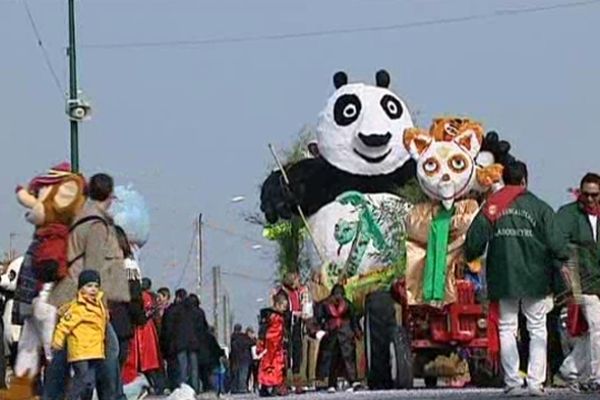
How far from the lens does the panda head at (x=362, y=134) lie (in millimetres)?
30516

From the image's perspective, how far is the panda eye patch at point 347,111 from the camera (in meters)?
30.7

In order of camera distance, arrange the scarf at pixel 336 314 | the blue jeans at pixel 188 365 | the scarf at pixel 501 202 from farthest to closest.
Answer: the blue jeans at pixel 188 365 → the scarf at pixel 336 314 → the scarf at pixel 501 202

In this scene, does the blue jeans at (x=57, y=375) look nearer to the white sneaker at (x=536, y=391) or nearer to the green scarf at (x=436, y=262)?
the white sneaker at (x=536, y=391)

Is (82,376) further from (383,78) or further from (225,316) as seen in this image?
(225,316)

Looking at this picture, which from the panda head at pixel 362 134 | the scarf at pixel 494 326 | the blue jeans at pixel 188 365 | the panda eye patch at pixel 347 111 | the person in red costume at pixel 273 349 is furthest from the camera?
the panda eye patch at pixel 347 111

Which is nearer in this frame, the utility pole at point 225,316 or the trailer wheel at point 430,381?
the trailer wheel at point 430,381

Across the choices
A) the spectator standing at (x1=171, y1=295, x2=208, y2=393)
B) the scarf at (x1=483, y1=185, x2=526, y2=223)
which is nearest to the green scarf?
the scarf at (x1=483, y1=185, x2=526, y2=223)

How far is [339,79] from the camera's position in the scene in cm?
3203

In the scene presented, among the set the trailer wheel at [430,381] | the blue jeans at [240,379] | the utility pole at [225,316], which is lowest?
the trailer wheel at [430,381]

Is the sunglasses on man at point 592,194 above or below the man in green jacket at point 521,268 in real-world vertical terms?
above

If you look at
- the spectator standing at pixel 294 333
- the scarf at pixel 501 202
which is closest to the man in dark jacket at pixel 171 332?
the spectator standing at pixel 294 333

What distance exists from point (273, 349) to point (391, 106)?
28.7 feet

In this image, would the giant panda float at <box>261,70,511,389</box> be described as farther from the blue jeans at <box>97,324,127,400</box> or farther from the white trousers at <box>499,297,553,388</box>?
the blue jeans at <box>97,324,127,400</box>

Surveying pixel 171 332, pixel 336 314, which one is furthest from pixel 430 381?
pixel 171 332
